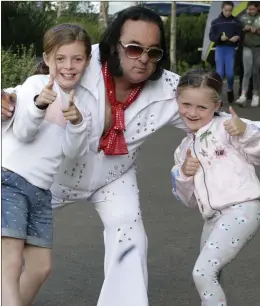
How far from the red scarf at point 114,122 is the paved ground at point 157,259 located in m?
1.13

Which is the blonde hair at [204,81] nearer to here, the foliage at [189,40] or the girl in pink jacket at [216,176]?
the girl in pink jacket at [216,176]

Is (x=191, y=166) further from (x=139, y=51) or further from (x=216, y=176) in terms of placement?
(x=139, y=51)

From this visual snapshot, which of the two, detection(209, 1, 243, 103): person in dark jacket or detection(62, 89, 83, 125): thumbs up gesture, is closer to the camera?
detection(62, 89, 83, 125): thumbs up gesture

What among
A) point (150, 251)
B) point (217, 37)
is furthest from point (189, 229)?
point (217, 37)

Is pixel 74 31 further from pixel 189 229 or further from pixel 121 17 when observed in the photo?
pixel 189 229

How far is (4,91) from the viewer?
3.81 metres

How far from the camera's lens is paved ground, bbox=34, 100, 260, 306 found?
16.4ft

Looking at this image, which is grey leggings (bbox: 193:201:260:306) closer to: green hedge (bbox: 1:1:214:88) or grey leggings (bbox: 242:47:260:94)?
grey leggings (bbox: 242:47:260:94)

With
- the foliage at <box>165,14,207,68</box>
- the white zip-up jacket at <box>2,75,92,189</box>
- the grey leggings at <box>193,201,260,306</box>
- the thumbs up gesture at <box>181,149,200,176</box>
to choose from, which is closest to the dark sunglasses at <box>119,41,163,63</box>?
the white zip-up jacket at <box>2,75,92,189</box>

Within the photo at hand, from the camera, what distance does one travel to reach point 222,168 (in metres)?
4.02

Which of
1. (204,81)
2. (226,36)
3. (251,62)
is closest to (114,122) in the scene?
(204,81)

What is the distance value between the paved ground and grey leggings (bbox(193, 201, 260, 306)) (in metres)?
0.92

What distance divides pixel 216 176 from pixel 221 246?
1.15 ft

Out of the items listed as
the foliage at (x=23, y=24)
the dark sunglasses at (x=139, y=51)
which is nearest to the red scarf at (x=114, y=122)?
the dark sunglasses at (x=139, y=51)
